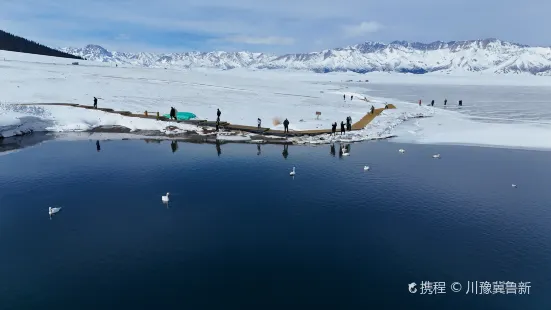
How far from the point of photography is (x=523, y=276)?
15.7 metres

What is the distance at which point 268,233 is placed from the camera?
1898 cm

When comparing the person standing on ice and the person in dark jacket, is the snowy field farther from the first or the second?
the person standing on ice

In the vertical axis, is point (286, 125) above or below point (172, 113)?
below

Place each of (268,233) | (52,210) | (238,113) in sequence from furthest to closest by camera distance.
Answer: (238,113) < (52,210) < (268,233)

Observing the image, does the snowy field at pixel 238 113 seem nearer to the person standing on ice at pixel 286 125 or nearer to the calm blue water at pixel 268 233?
the person standing on ice at pixel 286 125

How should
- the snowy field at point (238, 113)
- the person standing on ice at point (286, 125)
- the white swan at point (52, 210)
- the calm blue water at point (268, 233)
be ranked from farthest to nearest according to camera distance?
1. the snowy field at point (238, 113)
2. the person standing on ice at point (286, 125)
3. the white swan at point (52, 210)
4. the calm blue water at point (268, 233)

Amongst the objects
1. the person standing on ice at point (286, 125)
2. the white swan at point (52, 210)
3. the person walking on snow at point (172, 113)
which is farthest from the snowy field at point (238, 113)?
the white swan at point (52, 210)

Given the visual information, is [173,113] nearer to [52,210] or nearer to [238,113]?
[238,113]

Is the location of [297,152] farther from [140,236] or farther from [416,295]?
[416,295]

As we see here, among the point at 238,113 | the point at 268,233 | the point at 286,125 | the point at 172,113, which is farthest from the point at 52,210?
the point at 238,113

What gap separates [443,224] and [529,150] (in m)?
22.5

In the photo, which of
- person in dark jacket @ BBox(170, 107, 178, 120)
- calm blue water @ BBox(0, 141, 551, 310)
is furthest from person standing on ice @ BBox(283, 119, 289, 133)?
person in dark jacket @ BBox(170, 107, 178, 120)

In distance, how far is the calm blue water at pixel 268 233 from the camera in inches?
566

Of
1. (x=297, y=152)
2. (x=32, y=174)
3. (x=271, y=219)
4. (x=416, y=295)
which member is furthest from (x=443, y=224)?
(x=32, y=174)
